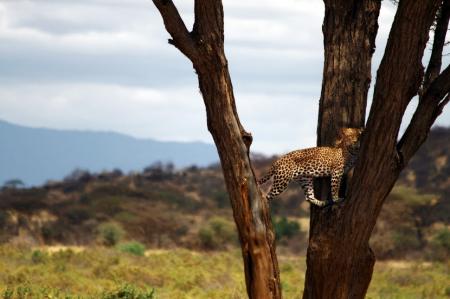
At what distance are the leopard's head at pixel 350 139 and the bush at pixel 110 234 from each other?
23.9 meters

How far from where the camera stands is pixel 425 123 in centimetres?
905

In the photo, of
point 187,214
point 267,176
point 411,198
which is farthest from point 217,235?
point 267,176

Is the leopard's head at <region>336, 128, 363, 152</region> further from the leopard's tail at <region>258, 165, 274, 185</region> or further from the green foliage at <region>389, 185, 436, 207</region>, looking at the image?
the green foliage at <region>389, 185, 436, 207</region>

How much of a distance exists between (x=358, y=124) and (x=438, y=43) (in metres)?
1.12

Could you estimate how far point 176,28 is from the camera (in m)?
8.46

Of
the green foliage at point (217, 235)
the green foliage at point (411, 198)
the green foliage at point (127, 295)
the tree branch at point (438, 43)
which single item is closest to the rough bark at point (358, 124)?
the tree branch at point (438, 43)

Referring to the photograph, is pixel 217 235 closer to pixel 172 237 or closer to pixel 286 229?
pixel 172 237

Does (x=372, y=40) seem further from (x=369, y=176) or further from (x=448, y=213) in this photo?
(x=448, y=213)

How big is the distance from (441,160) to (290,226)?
22.1 meters

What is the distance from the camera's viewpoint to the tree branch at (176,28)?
8445 mm

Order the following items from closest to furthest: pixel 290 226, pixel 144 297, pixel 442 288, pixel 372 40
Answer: pixel 372 40 → pixel 144 297 → pixel 442 288 → pixel 290 226

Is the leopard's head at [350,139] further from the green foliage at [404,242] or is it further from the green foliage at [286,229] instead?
the green foliage at [286,229]

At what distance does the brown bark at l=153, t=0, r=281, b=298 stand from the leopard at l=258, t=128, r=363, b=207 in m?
0.64

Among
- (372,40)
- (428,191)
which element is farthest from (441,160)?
(372,40)
